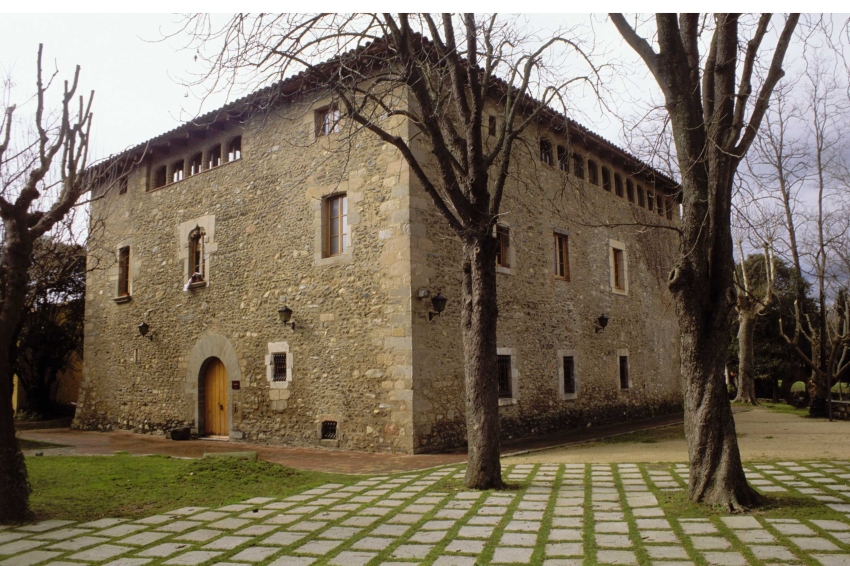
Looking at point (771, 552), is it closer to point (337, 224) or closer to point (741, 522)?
point (741, 522)

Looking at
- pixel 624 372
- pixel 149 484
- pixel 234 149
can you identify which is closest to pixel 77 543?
pixel 149 484

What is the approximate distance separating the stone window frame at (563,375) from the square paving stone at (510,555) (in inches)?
405

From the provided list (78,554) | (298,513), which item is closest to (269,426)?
(298,513)

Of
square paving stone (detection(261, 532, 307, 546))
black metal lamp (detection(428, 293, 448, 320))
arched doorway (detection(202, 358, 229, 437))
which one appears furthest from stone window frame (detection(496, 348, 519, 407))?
square paving stone (detection(261, 532, 307, 546))

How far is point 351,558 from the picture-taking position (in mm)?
4309

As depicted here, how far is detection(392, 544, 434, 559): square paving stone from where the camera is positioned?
171 inches

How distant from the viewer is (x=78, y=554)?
14.9 ft

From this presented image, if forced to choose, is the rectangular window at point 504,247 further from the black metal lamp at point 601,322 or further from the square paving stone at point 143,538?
the square paving stone at point 143,538

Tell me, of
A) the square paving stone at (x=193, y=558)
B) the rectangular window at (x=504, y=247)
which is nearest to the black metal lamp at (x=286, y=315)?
the rectangular window at (x=504, y=247)

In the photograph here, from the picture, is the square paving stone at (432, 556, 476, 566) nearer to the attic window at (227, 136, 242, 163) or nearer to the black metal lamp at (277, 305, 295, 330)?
the black metal lamp at (277, 305, 295, 330)

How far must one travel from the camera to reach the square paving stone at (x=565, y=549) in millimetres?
4285

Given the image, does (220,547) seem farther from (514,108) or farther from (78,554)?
(514,108)

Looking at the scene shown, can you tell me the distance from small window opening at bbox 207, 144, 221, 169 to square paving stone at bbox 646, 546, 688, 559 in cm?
1296

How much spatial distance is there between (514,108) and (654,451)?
235 inches
